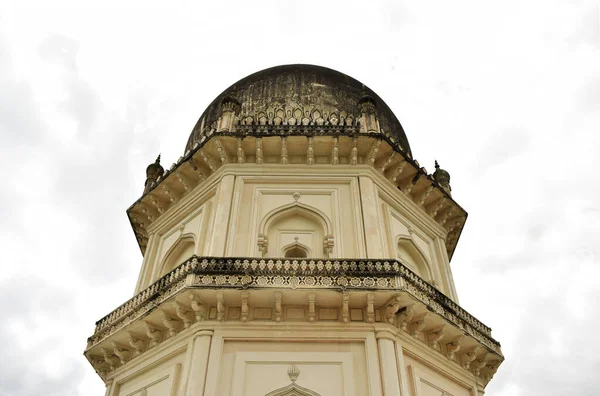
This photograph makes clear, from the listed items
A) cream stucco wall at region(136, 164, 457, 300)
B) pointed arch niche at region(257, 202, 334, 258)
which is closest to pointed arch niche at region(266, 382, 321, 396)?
cream stucco wall at region(136, 164, 457, 300)

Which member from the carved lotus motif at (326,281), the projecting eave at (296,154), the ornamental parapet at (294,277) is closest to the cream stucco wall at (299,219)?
the projecting eave at (296,154)

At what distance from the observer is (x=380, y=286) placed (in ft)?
38.0

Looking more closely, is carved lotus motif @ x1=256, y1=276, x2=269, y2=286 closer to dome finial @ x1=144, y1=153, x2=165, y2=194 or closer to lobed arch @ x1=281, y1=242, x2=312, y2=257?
lobed arch @ x1=281, y1=242, x2=312, y2=257

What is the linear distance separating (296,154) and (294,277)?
200 inches

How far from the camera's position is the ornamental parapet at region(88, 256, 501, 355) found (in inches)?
455

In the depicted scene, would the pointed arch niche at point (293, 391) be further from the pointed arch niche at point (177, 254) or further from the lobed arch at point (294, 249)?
the pointed arch niche at point (177, 254)

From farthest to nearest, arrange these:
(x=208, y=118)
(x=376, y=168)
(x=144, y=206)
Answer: (x=208, y=118)
(x=144, y=206)
(x=376, y=168)

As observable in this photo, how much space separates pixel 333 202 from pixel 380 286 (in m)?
3.65

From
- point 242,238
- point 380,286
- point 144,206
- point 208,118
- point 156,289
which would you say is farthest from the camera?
point 208,118

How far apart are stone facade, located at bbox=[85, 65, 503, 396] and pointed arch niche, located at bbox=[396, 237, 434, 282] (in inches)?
1.6

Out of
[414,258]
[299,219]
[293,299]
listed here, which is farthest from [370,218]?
[293,299]

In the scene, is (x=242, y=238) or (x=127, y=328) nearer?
(x=127, y=328)

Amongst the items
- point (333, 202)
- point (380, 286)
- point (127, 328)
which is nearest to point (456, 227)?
point (333, 202)

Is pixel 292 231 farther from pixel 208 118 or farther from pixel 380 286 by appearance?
pixel 208 118
